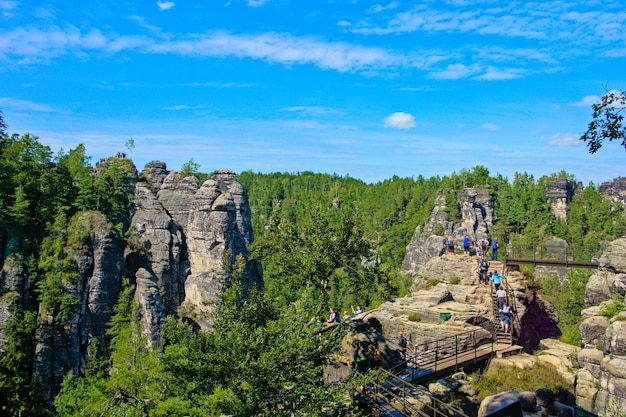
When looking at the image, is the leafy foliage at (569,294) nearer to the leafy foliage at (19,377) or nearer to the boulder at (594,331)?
the boulder at (594,331)

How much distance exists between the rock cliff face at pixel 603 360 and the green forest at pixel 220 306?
8.62 meters

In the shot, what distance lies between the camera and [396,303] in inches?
950

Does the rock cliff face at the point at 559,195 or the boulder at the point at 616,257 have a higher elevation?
the rock cliff face at the point at 559,195

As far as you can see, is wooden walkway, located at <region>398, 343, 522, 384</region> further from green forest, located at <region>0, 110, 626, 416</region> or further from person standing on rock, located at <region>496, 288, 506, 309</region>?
green forest, located at <region>0, 110, 626, 416</region>

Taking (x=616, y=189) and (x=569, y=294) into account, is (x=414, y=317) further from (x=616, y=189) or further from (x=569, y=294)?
(x=616, y=189)

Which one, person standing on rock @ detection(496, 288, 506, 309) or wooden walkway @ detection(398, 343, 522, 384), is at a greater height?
person standing on rock @ detection(496, 288, 506, 309)

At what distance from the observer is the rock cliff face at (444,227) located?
344ft

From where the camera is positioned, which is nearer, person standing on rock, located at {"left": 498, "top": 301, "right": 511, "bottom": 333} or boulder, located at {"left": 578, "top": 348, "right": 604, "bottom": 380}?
boulder, located at {"left": 578, "top": 348, "right": 604, "bottom": 380}

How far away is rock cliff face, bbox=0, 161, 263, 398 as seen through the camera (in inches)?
1673

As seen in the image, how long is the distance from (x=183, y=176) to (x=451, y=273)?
4546 centimetres

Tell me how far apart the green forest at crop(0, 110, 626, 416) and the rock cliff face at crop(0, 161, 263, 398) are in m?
0.83

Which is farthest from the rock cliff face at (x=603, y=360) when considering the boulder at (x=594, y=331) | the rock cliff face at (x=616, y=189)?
the rock cliff face at (x=616, y=189)

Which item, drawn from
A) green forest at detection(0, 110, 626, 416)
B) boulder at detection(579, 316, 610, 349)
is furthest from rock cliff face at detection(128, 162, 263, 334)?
boulder at detection(579, 316, 610, 349)

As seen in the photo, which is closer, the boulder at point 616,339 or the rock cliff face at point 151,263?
the boulder at point 616,339
